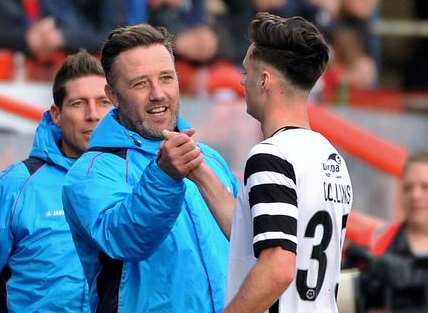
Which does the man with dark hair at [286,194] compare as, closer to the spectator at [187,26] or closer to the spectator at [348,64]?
the spectator at [187,26]

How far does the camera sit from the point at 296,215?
4266 millimetres

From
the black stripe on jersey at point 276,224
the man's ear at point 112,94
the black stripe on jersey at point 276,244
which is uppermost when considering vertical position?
the man's ear at point 112,94

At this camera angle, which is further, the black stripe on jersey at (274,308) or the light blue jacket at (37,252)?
the light blue jacket at (37,252)

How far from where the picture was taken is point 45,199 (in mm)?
5953

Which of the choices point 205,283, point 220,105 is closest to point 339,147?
point 220,105

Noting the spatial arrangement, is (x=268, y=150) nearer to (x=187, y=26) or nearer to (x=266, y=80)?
(x=266, y=80)

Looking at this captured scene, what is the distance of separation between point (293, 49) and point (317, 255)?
685 mm

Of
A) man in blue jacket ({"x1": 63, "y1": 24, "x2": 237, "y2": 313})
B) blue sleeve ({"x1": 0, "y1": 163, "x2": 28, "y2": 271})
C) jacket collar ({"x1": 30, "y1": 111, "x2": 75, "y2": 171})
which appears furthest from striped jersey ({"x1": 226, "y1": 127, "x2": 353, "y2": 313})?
jacket collar ({"x1": 30, "y1": 111, "x2": 75, "y2": 171})

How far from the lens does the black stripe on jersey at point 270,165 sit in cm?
429

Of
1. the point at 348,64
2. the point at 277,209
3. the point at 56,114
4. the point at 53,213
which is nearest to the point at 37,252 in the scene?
the point at 53,213

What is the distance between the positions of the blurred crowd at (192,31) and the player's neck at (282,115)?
19.3 ft

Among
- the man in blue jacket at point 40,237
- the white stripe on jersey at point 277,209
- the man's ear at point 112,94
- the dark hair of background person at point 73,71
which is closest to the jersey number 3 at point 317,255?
the white stripe on jersey at point 277,209

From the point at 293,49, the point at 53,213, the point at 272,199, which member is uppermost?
the point at 293,49

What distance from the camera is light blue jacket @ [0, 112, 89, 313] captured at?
5840mm
